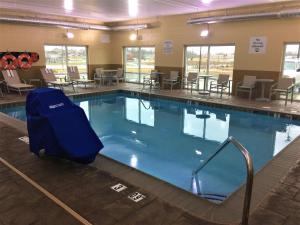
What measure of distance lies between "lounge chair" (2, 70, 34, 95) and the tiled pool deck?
225 inches

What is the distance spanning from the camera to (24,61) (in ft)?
31.4

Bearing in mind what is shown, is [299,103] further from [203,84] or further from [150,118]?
[150,118]

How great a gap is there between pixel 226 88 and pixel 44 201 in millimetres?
7844

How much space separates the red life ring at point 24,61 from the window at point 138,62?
439 centimetres

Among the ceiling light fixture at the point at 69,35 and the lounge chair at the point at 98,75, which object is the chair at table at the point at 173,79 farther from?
the ceiling light fixture at the point at 69,35

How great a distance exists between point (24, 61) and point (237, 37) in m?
7.61

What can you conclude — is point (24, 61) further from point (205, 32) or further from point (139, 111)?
point (205, 32)

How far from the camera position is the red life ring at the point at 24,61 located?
31.0ft

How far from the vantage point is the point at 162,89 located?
1044 cm

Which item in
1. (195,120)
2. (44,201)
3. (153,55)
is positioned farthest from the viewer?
(153,55)

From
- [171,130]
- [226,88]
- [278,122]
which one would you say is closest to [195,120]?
[171,130]

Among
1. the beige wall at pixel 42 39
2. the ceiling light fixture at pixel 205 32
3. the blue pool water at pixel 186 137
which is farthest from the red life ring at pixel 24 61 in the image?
the ceiling light fixture at pixel 205 32

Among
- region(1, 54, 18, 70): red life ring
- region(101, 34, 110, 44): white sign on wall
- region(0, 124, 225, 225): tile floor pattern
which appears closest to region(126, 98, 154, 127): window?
region(0, 124, 225, 225): tile floor pattern

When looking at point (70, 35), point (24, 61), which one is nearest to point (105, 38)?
point (70, 35)
